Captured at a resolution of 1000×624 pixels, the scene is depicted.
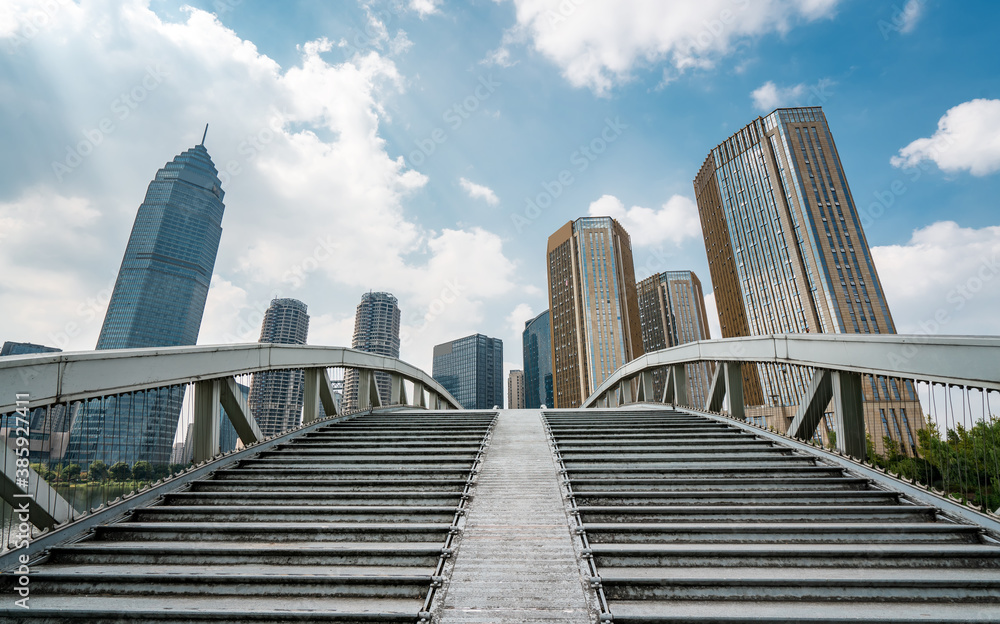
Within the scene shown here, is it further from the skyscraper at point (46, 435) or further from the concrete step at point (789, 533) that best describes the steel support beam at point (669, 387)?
the skyscraper at point (46, 435)

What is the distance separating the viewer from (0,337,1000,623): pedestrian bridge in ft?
10.4

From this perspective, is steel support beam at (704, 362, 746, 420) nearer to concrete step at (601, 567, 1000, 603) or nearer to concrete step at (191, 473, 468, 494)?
concrete step at (601, 567, 1000, 603)

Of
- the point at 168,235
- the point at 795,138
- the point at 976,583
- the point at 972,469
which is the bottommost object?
the point at 972,469

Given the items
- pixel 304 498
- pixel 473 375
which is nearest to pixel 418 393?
pixel 304 498

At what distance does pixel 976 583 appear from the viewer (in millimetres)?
3232

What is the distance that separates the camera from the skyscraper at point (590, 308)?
349 feet

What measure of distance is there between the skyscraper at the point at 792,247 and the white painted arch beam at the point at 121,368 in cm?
7042

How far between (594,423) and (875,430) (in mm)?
65526

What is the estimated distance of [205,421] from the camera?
6652 mm

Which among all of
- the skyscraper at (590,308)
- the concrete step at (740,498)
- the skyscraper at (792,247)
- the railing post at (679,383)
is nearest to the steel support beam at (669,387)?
the railing post at (679,383)

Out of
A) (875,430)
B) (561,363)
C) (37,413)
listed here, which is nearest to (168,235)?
(561,363)

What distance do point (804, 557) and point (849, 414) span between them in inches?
156

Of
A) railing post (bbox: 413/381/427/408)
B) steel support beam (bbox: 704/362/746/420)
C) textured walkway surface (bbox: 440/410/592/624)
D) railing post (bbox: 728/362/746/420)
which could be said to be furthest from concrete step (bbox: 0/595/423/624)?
railing post (bbox: 413/381/427/408)

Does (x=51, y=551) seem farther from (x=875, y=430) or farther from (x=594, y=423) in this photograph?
(x=875, y=430)
